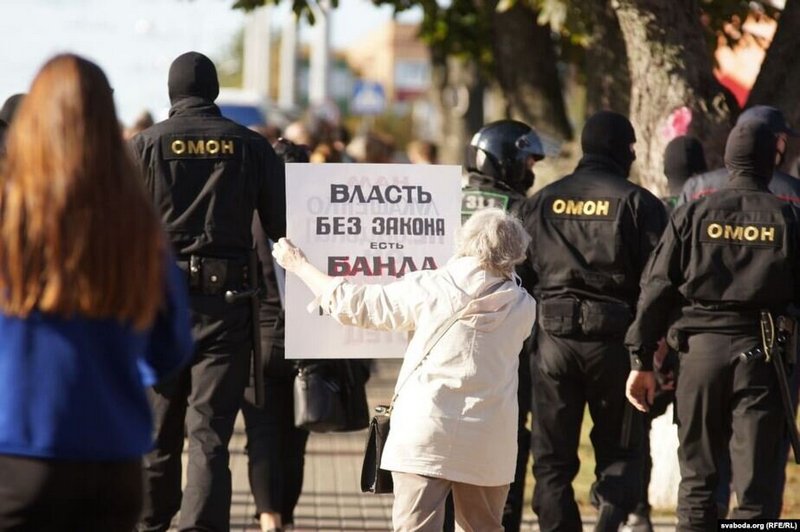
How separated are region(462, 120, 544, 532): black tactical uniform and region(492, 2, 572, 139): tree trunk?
5.39 m

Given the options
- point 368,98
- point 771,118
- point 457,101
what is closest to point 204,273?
point 771,118

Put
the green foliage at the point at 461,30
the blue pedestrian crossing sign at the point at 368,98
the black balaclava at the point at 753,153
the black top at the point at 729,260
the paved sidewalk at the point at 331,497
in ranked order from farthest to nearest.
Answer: the blue pedestrian crossing sign at the point at 368,98 < the green foliage at the point at 461,30 < the paved sidewalk at the point at 331,497 < the black balaclava at the point at 753,153 < the black top at the point at 729,260

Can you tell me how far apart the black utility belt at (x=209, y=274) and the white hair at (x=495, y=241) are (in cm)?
122

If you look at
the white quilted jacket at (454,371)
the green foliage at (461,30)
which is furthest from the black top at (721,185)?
the green foliage at (461,30)

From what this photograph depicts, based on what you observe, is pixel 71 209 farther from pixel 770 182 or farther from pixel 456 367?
pixel 770 182

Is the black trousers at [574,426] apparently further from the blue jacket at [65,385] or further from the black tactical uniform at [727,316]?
the blue jacket at [65,385]

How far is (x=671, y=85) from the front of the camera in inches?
348

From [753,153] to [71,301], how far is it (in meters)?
3.57

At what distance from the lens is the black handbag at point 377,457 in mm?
5570

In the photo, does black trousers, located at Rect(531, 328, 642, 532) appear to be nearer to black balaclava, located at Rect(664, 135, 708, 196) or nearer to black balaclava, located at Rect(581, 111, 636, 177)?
black balaclava, located at Rect(581, 111, 636, 177)

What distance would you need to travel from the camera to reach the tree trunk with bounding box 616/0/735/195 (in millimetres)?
8727

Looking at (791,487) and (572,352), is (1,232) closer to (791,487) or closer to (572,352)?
(572,352)

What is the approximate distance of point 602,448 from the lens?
261 inches

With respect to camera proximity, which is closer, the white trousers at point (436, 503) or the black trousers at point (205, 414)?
the white trousers at point (436, 503)
